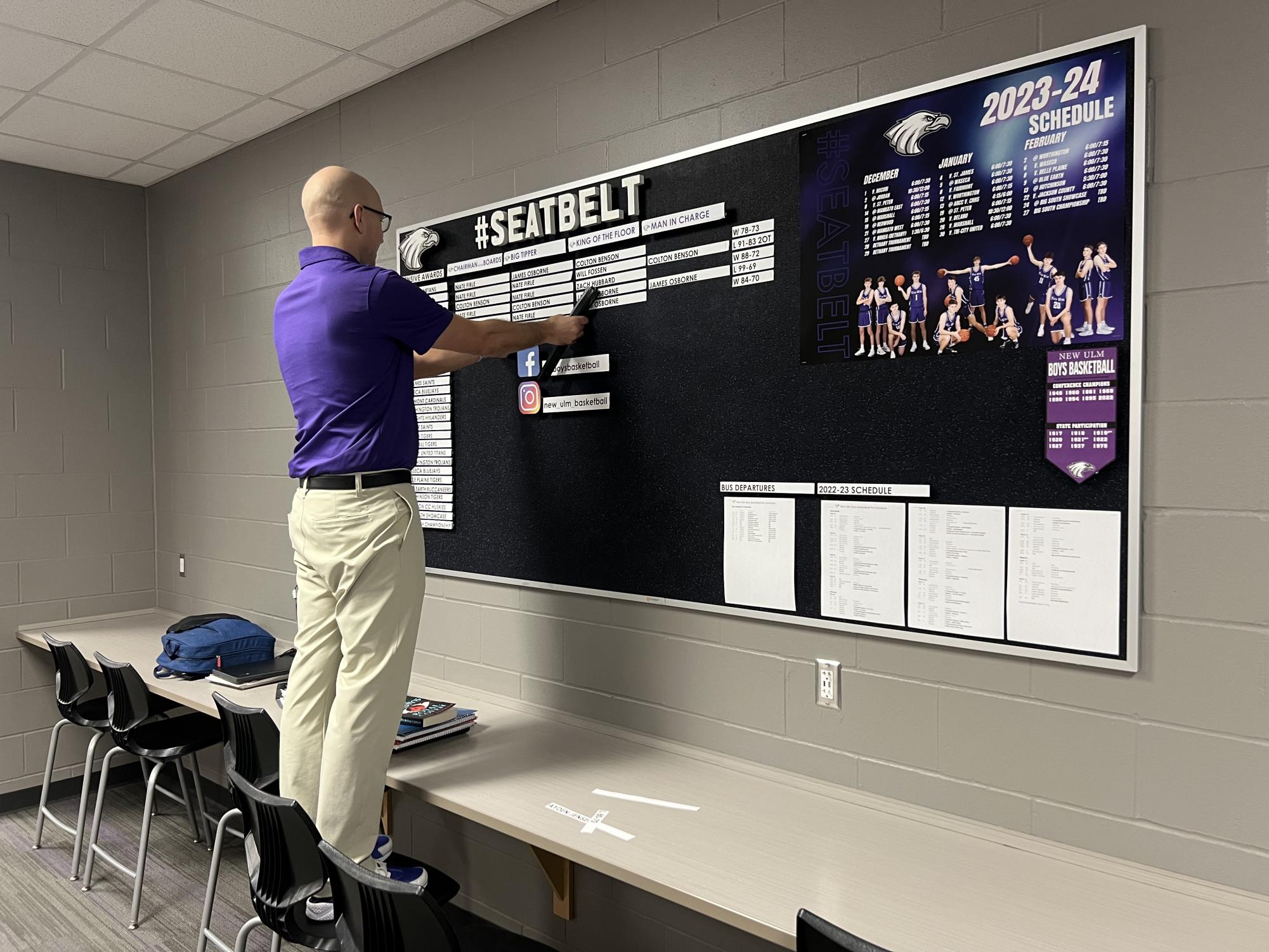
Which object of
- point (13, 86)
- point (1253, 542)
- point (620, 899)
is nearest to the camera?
point (1253, 542)

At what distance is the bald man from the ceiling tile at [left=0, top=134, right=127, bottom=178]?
A: 2485 mm

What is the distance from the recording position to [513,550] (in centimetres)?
275

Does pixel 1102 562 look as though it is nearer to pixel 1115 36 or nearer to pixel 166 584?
pixel 1115 36

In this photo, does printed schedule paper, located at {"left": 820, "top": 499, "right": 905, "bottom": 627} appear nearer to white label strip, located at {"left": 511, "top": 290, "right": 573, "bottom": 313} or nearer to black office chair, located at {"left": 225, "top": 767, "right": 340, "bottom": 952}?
white label strip, located at {"left": 511, "top": 290, "right": 573, "bottom": 313}

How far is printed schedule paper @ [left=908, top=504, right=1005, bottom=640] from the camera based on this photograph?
5.88 feet

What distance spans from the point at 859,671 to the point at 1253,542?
0.80 m

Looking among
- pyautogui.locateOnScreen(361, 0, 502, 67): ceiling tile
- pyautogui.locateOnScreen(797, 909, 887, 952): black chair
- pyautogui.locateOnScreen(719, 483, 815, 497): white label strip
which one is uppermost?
pyautogui.locateOnScreen(361, 0, 502, 67): ceiling tile

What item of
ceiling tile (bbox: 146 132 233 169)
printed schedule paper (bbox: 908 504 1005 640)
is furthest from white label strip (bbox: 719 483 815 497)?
ceiling tile (bbox: 146 132 233 169)

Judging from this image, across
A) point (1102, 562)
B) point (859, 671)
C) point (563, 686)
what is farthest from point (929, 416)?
point (563, 686)

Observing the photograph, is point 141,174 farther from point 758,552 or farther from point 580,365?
point 758,552

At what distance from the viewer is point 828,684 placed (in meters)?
2.05

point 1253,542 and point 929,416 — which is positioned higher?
point 929,416

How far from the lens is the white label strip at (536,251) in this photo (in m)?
2.59

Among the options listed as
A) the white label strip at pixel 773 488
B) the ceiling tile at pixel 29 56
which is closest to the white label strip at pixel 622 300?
the white label strip at pixel 773 488
